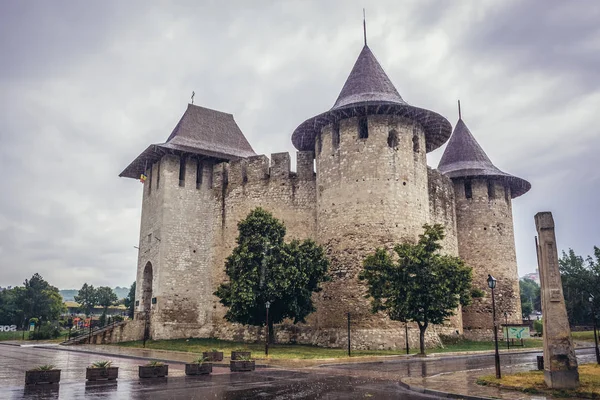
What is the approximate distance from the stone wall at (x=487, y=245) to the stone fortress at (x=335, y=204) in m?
0.07

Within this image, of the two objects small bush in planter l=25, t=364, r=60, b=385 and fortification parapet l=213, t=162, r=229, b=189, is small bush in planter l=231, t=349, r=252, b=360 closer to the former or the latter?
small bush in planter l=25, t=364, r=60, b=385

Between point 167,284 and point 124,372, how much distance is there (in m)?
16.6

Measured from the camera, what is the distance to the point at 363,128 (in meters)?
28.4

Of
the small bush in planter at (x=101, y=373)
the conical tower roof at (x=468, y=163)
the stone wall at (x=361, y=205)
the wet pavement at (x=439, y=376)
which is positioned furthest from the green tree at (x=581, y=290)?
the small bush in planter at (x=101, y=373)

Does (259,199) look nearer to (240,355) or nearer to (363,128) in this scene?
(363,128)

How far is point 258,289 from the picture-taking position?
2441 cm

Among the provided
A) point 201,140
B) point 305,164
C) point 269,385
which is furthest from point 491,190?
point 269,385

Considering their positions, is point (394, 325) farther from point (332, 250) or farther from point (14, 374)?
point (14, 374)

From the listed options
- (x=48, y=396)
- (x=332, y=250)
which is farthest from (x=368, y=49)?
(x=48, y=396)

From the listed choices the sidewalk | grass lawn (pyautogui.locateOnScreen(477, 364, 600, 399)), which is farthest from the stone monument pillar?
the sidewalk

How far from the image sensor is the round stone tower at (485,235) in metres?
33.8

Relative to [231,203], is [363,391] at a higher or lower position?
lower

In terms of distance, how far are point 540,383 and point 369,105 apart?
1860cm

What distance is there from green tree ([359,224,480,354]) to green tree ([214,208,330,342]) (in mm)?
3617
